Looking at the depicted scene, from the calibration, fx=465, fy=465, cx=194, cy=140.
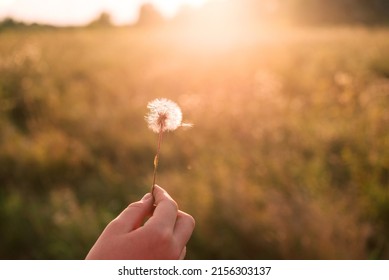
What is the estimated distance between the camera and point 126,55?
1125 cm

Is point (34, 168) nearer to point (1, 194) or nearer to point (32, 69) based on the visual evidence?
point (1, 194)

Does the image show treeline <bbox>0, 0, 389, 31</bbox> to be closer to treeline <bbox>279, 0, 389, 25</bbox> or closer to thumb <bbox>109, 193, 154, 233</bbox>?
treeline <bbox>279, 0, 389, 25</bbox>

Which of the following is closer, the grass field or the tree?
the grass field

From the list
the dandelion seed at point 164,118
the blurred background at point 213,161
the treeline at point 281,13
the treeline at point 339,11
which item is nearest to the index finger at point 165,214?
the dandelion seed at point 164,118

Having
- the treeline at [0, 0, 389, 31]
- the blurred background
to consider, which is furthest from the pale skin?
the treeline at [0, 0, 389, 31]

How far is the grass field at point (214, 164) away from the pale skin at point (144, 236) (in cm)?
197

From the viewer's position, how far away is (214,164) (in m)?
3.65

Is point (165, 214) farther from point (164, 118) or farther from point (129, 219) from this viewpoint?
point (164, 118)

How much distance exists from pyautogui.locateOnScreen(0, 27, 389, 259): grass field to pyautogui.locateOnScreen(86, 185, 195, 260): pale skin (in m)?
1.97

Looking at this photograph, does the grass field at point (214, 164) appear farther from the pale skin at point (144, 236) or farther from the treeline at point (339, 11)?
the treeline at point (339, 11)

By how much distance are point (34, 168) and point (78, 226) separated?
123 cm

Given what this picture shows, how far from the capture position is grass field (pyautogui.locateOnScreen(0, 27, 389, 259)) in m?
3.01

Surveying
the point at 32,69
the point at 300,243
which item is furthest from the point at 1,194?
the point at 32,69

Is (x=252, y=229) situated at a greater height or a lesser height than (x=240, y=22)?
lesser
